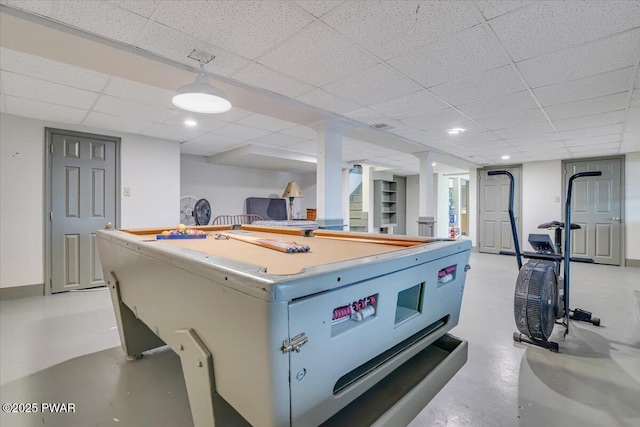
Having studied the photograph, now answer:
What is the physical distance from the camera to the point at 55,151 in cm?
411

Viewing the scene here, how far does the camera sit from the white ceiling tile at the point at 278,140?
490 cm

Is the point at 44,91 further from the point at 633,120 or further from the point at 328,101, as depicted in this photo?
the point at 633,120

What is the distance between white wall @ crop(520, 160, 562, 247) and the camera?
6984 mm

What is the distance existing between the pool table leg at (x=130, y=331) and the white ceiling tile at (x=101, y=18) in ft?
5.30

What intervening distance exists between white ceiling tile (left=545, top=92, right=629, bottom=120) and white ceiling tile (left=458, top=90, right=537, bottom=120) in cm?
35

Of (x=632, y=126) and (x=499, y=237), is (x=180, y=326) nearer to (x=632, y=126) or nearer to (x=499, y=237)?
(x=632, y=126)

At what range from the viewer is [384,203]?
9.91 m

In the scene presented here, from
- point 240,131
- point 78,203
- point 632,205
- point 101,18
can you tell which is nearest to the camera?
point 101,18

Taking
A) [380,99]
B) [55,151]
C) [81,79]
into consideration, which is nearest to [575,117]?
[380,99]

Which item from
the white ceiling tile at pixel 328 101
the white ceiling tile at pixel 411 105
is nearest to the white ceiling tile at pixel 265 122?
the white ceiling tile at pixel 328 101

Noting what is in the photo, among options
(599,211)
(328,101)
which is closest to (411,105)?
(328,101)

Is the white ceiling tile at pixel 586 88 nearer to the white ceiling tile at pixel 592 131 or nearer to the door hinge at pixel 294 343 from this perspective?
the white ceiling tile at pixel 592 131

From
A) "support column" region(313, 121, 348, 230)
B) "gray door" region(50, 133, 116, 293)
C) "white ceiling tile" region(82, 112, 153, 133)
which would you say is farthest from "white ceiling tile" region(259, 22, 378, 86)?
"gray door" region(50, 133, 116, 293)

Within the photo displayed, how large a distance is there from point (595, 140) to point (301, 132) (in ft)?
16.0
